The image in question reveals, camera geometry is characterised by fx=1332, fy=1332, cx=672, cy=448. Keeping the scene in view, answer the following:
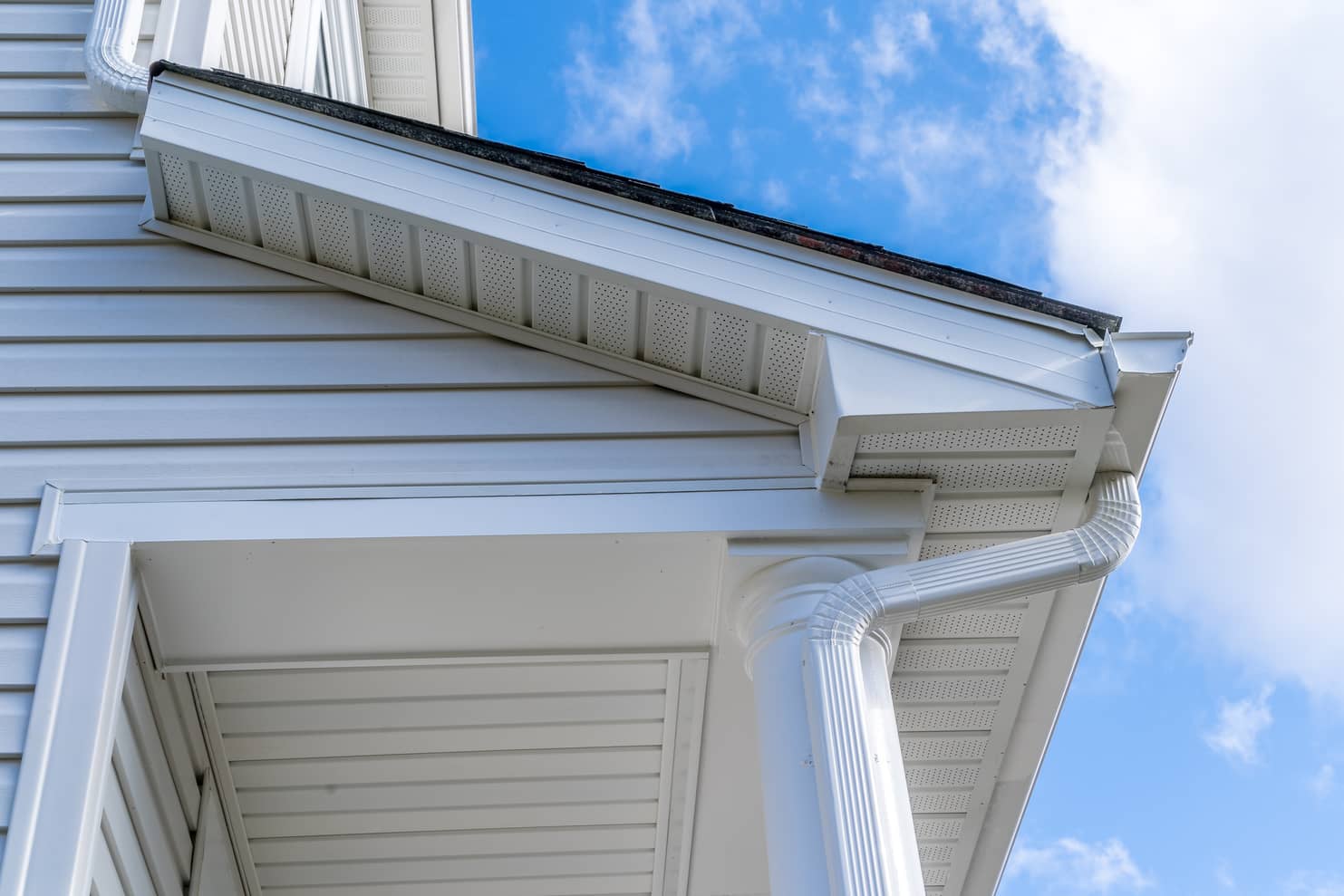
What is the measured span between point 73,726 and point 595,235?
2.08 metres

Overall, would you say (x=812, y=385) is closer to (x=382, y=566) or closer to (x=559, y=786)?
(x=382, y=566)

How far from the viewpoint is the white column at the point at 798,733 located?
337cm

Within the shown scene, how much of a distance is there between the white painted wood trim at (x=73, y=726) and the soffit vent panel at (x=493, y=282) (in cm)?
127

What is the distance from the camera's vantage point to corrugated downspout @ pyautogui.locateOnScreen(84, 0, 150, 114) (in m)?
4.98

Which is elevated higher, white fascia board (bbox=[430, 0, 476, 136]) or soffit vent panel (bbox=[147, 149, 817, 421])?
white fascia board (bbox=[430, 0, 476, 136])

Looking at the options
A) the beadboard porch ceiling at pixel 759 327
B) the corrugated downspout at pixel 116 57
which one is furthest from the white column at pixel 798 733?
the corrugated downspout at pixel 116 57

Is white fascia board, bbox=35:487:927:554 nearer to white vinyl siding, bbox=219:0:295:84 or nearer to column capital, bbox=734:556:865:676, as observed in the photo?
column capital, bbox=734:556:865:676

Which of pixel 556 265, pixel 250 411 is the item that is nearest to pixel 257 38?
pixel 250 411

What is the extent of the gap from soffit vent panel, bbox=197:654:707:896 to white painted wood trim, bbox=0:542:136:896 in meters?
0.76

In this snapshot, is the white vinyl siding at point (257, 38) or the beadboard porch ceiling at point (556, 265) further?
the white vinyl siding at point (257, 38)

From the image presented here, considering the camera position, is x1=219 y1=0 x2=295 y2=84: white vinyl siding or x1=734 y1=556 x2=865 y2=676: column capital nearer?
x1=734 y1=556 x2=865 y2=676: column capital

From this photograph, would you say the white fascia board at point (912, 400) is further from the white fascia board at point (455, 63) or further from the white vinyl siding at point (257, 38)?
the white fascia board at point (455, 63)

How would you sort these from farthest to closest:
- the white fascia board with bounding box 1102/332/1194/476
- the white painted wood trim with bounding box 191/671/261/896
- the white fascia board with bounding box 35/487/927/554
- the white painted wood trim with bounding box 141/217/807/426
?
the white painted wood trim with bounding box 191/671/261/896 → the white painted wood trim with bounding box 141/217/807/426 → the white fascia board with bounding box 35/487/927/554 → the white fascia board with bounding box 1102/332/1194/476

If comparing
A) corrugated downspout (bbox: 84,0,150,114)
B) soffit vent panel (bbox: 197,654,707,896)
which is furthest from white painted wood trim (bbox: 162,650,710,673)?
corrugated downspout (bbox: 84,0,150,114)
